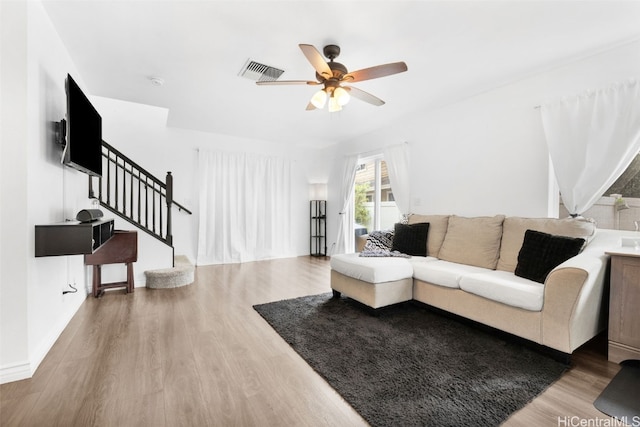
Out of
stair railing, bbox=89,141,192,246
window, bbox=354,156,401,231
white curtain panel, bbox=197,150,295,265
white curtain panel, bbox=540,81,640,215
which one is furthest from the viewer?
white curtain panel, bbox=197,150,295,265

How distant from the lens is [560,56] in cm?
272

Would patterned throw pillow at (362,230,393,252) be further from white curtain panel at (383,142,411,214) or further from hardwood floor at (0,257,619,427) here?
hardwood floor at (0,257,619,427)

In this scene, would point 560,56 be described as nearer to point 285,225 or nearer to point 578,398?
point 578,398

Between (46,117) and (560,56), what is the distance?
4.49 metres

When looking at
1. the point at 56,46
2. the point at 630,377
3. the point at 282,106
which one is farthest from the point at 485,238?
the point at 56,46

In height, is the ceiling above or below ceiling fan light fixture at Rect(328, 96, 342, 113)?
above

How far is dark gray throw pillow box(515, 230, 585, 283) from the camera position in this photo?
7.45 feet

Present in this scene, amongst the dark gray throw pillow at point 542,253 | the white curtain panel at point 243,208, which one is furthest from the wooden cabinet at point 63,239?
the dark gray throw pillow at point 542,253

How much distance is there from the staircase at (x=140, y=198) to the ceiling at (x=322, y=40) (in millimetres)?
967

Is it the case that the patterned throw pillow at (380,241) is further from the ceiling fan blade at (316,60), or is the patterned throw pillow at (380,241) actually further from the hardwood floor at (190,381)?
the ceiling fan blade at (316,60)

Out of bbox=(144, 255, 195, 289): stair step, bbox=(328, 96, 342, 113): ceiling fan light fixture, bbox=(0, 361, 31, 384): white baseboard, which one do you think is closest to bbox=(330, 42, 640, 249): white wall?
bbox=(328, 96, 342, 113): ceiling fan light fixture

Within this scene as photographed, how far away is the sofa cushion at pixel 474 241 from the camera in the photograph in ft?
9.78

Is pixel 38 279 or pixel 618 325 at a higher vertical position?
pixel 38 279

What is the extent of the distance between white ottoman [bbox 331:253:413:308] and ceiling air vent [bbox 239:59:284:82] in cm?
214
